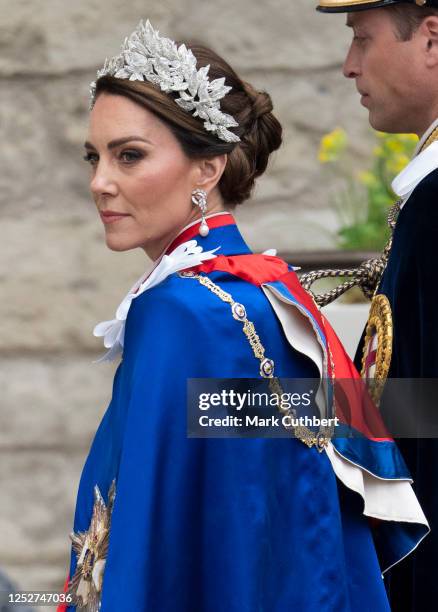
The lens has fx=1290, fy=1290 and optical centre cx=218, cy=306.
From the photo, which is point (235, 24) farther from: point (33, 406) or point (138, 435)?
point (138, 435)

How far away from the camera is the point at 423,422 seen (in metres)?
2.15

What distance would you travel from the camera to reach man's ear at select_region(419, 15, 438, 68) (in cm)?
222

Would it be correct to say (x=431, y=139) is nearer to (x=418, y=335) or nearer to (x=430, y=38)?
A: (x=430, y=38)

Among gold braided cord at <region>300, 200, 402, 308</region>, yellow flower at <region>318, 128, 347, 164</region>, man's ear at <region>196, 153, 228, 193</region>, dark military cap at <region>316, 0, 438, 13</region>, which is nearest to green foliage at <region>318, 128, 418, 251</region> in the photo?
yellow flower at <region>318, 128, 347, 164</region>

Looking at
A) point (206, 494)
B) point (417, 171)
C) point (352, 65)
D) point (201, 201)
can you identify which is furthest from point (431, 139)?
point (206, 494)

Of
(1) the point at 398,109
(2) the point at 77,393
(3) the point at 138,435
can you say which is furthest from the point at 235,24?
(3) the point at 138,435

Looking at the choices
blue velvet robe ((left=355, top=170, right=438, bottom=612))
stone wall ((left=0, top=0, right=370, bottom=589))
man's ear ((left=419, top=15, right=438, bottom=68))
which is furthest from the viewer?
stone wall ((left=0, top=0, right=370, bottom=589))

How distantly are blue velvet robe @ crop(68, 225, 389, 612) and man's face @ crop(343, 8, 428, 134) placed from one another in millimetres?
533

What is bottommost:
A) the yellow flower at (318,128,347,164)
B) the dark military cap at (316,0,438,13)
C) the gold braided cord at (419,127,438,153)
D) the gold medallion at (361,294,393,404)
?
the gold medallion at (361,294,393,404)

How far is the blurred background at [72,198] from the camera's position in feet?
11.8

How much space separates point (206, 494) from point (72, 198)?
1.90 m

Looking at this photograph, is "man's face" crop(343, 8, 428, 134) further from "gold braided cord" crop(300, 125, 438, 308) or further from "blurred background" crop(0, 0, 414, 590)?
"blurred background" crop(0, 0, 414, 590)

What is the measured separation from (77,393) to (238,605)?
180 cm

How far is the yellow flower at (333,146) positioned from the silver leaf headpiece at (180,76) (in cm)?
138
